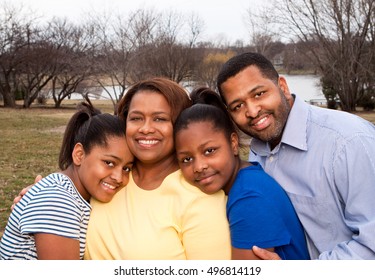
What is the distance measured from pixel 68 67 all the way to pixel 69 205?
29386 mm

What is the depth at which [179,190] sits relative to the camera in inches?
91.7

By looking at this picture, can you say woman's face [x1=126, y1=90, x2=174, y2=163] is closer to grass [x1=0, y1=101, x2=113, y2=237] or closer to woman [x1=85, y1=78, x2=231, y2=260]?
woman [x1=85, y1=78, x2=231, y2=260]

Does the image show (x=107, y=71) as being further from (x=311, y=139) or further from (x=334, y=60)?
(x=311, y=139)

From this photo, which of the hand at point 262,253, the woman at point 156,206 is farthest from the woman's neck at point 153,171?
the hand at point 262,253

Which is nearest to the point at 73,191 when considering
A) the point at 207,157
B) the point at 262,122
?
the point at 207,157

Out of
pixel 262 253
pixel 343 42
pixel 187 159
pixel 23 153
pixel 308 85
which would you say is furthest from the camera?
pixel 308 85

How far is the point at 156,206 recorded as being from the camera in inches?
91.0

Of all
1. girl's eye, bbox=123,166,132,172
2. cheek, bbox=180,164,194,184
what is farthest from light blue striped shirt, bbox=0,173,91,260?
cheek, bbox=180,164,194,184

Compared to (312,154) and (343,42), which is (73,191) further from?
(343,42)

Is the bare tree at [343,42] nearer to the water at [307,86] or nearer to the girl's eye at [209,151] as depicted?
the water at [307,86]

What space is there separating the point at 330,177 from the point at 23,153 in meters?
10.6

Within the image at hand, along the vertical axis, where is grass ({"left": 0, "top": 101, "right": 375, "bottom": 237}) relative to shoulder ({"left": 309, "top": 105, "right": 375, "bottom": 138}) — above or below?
below

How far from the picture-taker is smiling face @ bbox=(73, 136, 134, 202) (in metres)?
2.48
